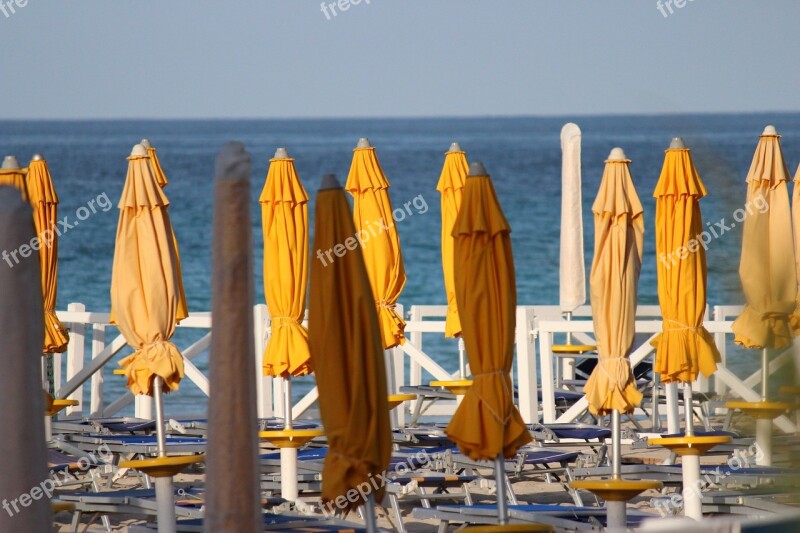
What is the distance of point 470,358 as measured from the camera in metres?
Result: 5.41

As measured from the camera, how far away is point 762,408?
1270 mm

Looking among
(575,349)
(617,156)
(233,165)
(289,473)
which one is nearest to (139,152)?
(289,473)

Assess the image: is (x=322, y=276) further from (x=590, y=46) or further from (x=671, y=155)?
(x=671, y=155)

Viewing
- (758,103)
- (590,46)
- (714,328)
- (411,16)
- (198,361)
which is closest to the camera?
(758,103)

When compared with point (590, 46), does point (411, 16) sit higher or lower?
→ higher

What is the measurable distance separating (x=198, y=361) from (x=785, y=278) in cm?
2213

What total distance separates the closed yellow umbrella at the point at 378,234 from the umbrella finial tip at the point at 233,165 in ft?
18.6

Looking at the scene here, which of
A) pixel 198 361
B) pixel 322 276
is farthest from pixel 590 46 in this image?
pixel 198 361

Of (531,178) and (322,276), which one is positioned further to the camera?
(531,178)

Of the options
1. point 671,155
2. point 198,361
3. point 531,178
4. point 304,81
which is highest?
point 304,81

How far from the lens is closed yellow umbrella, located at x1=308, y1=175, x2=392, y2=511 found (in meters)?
4.55

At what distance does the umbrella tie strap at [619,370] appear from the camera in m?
6.60

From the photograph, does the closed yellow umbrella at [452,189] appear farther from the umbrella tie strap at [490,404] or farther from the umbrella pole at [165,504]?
the umbrella tie strap at [490,404]

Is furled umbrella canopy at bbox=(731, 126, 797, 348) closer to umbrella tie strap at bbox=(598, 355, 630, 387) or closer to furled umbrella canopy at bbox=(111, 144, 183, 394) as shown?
umbrella tie strap at bbox=(598, 355, 630, 387)
